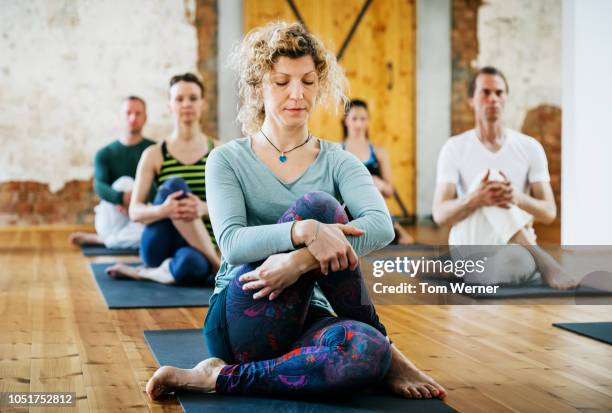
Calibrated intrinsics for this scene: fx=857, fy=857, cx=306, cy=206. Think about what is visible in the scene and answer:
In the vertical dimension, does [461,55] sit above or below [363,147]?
above

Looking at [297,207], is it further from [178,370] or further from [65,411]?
[65,411]

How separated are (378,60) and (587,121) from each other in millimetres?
4381

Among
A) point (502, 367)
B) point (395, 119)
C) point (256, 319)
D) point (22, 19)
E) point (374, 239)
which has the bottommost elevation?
point (502, 367)

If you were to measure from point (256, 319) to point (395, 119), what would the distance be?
20.3 ft

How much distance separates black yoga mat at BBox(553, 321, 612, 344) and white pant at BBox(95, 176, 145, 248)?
319 cm

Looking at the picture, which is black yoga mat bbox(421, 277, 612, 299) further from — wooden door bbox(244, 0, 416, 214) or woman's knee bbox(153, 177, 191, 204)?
wooden door bbox(244, 0, 416, 214)

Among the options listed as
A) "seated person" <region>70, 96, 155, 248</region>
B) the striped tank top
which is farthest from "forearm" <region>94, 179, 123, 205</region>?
the striped tank top

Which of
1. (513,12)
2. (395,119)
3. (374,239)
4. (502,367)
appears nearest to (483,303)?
(502,367)

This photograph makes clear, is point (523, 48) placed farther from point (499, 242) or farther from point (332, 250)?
point (332, 250)

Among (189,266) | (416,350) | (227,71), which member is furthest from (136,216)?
(227,71)

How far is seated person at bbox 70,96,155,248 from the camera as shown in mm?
5453

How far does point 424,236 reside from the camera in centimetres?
644

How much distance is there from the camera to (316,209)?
1.93 m

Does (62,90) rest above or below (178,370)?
above
